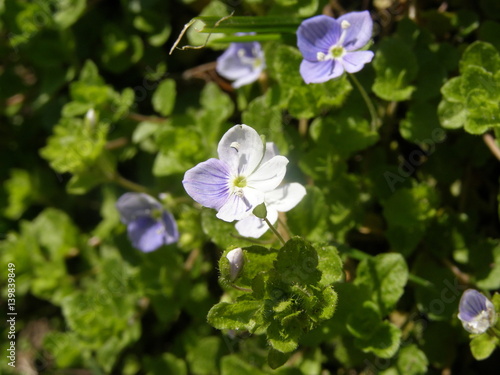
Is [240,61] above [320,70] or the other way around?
the other way around

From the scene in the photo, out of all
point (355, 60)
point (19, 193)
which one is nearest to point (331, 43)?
point (355, 60)

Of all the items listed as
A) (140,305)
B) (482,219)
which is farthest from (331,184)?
(140,305)

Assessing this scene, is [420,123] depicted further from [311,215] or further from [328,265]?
[328,265]

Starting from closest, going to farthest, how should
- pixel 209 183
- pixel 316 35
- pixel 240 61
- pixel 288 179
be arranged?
1. pixel 209 183
2. pixel 316 35
3. pixel 288 179
4. pixel 240 61

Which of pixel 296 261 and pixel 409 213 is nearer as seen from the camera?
pixel 296 261

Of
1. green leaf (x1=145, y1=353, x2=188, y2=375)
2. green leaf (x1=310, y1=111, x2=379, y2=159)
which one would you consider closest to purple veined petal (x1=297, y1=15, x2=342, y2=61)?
green leaf (x1=310, y1=111, x2=379, y2=159)

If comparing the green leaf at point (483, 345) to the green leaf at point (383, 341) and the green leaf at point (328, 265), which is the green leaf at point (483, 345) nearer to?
the green leaf at point (383, 341)

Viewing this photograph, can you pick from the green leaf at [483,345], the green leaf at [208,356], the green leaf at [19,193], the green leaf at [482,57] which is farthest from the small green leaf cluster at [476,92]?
the green leaf at [19,193]
